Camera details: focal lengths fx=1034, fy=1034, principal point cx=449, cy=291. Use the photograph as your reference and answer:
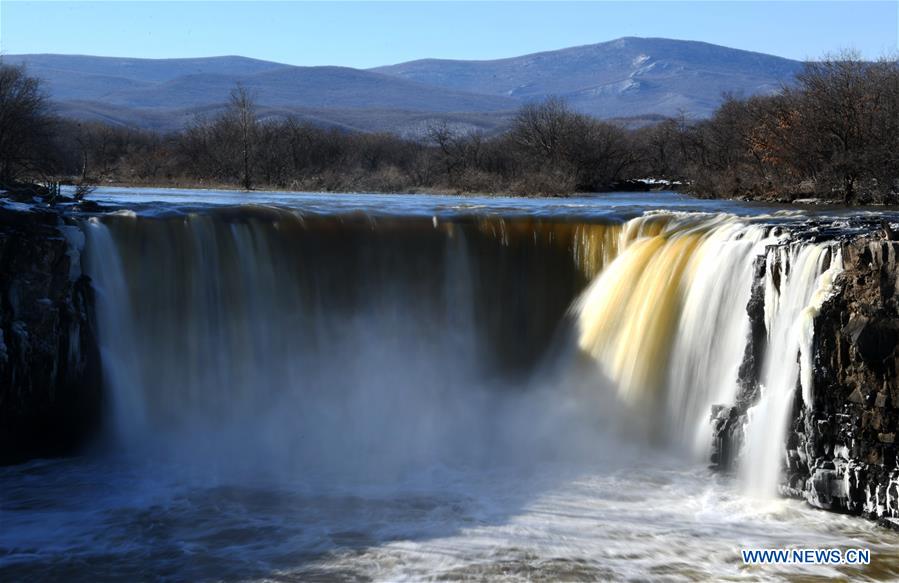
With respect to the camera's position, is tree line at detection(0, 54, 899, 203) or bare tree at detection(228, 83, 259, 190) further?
bare tree at detection(228, 83, 259, 190)

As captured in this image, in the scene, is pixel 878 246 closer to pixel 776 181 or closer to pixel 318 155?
pixel 776 181

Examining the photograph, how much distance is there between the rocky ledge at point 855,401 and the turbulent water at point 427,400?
239 mm

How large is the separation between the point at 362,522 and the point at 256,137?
55953 mm

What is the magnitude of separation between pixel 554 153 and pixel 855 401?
157 feet

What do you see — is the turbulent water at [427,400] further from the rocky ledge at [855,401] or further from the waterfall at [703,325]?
the rocky ledge at [855,401]

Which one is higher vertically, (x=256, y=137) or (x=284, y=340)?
(x=256, y=137)

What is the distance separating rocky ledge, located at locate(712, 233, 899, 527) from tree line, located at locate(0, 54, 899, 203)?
14931mm

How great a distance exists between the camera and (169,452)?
14.0m

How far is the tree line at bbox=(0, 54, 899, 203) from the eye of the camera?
3347 cm

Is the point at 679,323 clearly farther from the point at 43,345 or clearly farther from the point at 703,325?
the point at 43,345

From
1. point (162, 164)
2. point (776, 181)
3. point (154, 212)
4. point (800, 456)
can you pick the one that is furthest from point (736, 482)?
point (162, 164)

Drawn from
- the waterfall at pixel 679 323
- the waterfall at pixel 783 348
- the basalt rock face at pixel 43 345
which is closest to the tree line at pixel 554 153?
the basalt rock face at pixel 43 345

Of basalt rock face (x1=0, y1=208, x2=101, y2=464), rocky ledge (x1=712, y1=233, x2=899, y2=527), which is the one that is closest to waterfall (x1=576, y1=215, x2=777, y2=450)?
rocky ledge (x1=712, y1=233, x2=899, y2=527)

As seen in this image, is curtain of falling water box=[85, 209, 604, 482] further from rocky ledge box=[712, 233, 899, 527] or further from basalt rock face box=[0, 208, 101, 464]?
rocky ledge box=[712, 233, 899, 527]
